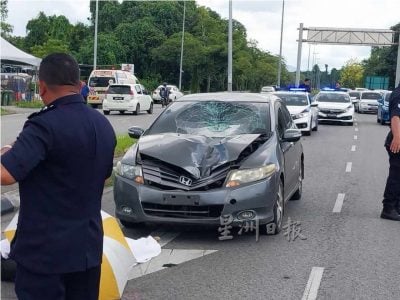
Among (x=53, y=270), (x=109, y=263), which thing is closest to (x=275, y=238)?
(x=109, y=263)

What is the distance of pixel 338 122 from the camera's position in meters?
29.7

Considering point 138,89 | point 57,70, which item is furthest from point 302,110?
point 57,70

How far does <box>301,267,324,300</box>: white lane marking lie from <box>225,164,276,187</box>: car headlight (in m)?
1.23

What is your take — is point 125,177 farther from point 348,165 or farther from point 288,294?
point 348,165

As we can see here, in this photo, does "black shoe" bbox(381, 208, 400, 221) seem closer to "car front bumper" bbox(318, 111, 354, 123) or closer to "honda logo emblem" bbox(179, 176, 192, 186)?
"honda logo emblem" bbox(179, 176, 192, 186)

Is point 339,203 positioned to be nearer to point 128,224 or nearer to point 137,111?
point 128,224

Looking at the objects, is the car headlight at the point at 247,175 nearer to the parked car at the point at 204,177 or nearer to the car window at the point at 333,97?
the parked car at the point at 204,177

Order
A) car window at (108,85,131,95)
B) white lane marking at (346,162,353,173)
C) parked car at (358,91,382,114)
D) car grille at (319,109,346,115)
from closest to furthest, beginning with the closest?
white lane marking at (346,162,353,173)
car grille at (319,109,346,115)
car window at (108,85,131,95)
parked car at (358,91,382,114)

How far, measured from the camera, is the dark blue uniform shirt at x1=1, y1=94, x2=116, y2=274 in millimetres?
2812

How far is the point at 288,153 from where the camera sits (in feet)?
26.7

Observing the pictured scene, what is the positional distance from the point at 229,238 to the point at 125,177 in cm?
131

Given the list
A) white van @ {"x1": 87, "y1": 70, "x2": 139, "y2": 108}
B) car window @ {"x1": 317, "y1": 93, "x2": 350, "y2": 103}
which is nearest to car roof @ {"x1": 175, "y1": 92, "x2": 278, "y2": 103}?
car window @ {"x1": 317, "y1": 93, "x2": 350, "y2": 103}

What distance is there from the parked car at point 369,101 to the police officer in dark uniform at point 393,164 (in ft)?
113

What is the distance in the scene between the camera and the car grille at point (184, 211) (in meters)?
6.66
